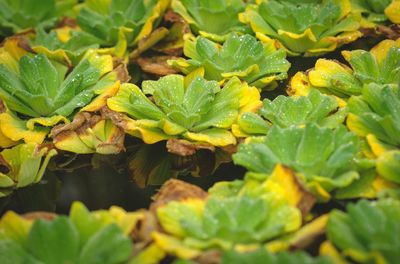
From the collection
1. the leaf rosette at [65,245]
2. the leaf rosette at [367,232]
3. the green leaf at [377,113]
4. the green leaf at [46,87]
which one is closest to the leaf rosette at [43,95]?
the green leaf at [46,87]

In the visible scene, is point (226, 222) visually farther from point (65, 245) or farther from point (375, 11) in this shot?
point (375, 11)

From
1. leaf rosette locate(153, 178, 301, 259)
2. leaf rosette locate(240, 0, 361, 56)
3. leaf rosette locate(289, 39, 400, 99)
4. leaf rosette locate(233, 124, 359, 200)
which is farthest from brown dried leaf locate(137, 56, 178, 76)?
leaf rosette locate(153, 178, 301, 259)

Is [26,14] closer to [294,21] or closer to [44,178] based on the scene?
[44,178]

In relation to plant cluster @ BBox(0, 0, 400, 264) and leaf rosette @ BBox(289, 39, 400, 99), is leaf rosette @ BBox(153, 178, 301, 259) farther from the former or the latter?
leaf rosette @ BBox(289, 39, 400, 99)

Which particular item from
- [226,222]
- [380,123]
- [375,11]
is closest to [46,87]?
[226,222]

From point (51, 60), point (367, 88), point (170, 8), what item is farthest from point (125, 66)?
point (367, 88)

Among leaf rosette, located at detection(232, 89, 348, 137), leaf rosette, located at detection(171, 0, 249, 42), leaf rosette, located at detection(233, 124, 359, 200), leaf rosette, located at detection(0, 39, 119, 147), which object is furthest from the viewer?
leaf rosette, located at detection(171, 0, 249, 42)
